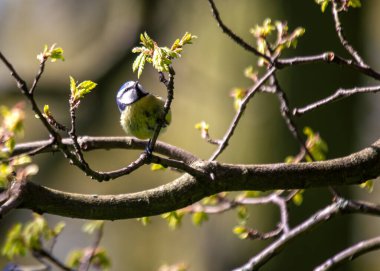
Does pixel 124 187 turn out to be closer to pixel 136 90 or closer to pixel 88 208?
pixel 136 90

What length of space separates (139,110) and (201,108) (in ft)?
6.27

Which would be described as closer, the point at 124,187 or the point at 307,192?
the point at 307,192

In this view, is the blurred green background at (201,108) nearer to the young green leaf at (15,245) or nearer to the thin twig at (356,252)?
the thin twig at (356,252)

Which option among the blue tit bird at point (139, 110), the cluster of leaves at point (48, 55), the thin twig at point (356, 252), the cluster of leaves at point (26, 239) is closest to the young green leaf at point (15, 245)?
the cluster of leaves at point (26, 239)

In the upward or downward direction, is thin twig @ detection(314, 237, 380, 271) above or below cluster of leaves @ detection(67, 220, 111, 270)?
below

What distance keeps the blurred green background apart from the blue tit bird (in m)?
1.07

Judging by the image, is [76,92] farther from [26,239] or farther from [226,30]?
[26,239]

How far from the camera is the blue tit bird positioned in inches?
66.0

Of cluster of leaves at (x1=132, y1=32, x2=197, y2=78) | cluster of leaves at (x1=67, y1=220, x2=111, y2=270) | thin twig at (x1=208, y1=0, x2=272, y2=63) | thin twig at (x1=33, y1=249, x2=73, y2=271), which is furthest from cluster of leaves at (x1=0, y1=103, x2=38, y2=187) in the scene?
cluster of leaves at (x1=67, y1=220, x2=111, y2=270)

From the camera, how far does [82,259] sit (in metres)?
2.12

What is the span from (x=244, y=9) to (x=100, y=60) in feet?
4.16

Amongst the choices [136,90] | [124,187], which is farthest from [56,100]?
[136,90]

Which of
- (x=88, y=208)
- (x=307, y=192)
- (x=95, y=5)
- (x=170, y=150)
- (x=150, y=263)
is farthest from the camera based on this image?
(x=95, y=5)

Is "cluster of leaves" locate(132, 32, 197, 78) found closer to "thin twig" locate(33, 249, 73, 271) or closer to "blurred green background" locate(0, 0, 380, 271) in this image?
"thin twig" locate(33, 249, 73, 271)
